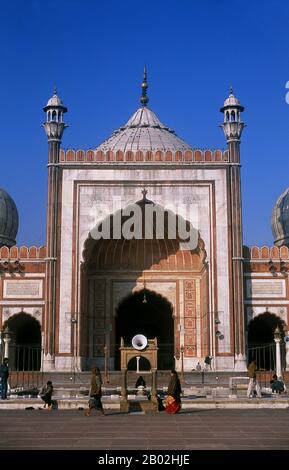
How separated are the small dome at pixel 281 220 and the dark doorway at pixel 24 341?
10.7m

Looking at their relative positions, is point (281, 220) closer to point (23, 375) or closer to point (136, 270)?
point (136, 270)

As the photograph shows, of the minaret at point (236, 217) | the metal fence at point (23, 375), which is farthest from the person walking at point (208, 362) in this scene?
the metal fence at point (23, 375)

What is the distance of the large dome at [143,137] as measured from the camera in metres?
28.2

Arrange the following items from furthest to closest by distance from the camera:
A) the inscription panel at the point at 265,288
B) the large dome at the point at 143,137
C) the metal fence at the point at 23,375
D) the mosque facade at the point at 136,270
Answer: the large dome at the point at 143,137, the inscription panel at the point at 265,288, the mosque facade at the point at 136,270, the metal fence at the point at 23,375

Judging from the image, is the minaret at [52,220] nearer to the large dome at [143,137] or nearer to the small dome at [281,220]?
the large dome at [143,137]

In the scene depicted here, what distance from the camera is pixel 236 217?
2316cm

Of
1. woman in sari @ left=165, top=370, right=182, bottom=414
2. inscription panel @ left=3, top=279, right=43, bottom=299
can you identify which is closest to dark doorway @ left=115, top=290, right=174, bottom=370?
inscription panel @ left=3, top=279, right=43, bottom=299

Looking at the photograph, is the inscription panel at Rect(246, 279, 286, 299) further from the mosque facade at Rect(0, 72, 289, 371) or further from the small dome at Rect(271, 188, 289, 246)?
the small dome at Rect(271, 188, 289, 246)

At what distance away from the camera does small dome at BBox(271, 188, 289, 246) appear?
29094 mm

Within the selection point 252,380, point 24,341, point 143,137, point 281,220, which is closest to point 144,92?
point 143,137

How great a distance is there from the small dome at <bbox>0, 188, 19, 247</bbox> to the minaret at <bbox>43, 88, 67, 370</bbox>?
5644 mm

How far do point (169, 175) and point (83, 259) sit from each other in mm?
4040
